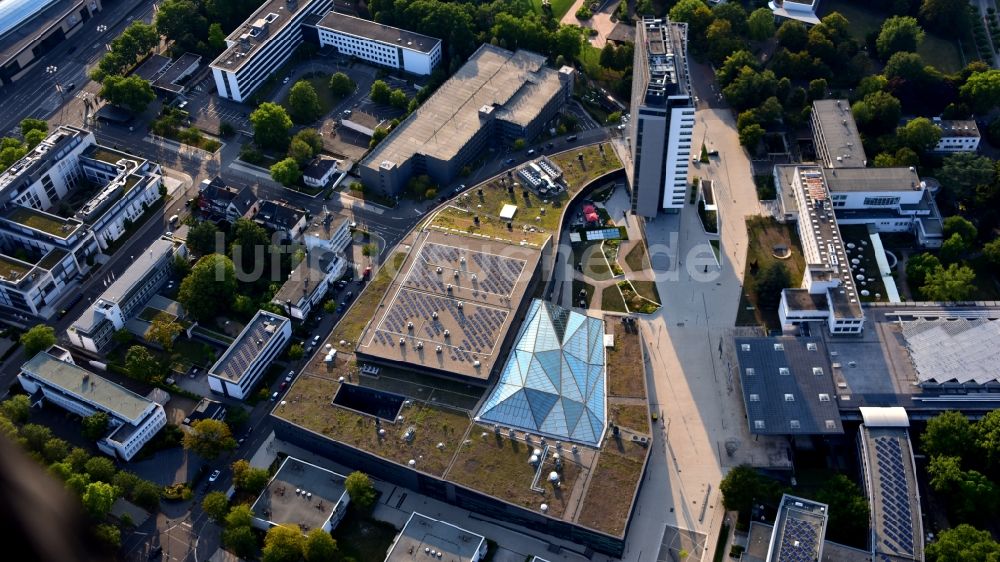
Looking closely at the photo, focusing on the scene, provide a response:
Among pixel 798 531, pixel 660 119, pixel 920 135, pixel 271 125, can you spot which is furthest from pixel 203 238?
pixel 920 135

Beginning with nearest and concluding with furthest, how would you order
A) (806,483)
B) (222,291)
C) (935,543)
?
(935,543) < (806,483) < (222,291)

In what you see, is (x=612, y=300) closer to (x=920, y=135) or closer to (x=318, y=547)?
(x=318, y=547)

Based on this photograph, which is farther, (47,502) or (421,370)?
(421,370)

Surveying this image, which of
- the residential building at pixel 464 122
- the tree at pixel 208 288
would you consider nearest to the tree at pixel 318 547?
the tree at pixel 208 288

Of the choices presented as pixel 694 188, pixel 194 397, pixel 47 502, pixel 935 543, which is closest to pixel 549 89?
pixel 694 188

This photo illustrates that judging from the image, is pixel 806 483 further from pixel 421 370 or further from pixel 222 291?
pixel 222 291
